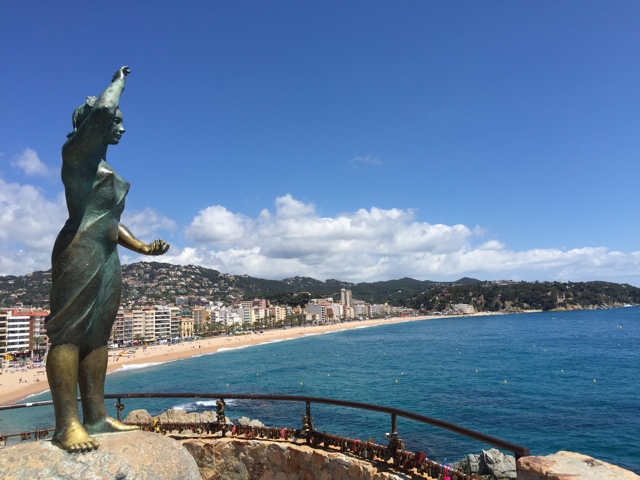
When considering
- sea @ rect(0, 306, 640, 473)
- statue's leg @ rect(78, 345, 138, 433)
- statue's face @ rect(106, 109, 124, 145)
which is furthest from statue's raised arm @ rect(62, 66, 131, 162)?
sea @ rect(0, 306, 640, 473)

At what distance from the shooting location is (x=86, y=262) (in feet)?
16.2

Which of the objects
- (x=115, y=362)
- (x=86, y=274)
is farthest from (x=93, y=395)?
(x=115, y=362)

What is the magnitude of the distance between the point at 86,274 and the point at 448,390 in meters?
35.5

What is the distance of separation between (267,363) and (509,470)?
162ft

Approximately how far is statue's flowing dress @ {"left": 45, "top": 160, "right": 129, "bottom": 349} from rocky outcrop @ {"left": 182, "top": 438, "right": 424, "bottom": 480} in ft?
10.4

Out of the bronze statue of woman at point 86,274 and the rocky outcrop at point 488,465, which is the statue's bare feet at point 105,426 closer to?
the bronze statue of woman at point 86,274

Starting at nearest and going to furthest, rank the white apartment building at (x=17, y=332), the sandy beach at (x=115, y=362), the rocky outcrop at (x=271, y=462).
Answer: the rocky outcrop at (x=271, y=462) → the sandy beach at (x=115, y=362) → the white apartment building at (x=17, y=332)

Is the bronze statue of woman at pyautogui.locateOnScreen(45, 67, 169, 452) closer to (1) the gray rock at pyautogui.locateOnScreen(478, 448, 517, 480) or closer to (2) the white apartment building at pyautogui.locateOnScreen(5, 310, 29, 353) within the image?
(1) the gray rock at pyautogui.locateOnScreen(478, 448, 517, 480)

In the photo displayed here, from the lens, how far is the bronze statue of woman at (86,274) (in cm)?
476

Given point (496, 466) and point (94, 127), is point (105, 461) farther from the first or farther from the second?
point (496, 466)

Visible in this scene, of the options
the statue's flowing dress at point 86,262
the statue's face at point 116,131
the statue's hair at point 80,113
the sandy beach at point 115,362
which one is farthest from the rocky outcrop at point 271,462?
the sandy beach at point 115,362

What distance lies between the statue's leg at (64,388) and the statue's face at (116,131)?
2.35 meters

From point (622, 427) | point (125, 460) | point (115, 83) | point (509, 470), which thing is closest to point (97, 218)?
point (115, 83)

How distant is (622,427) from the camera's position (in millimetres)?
24859
